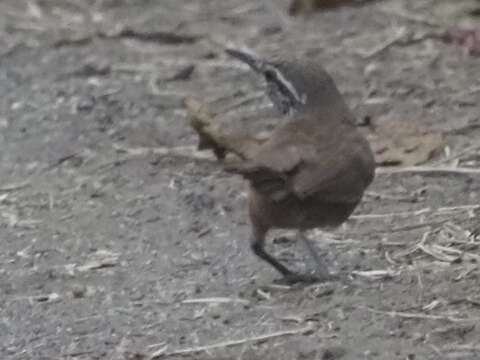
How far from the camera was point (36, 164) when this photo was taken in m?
6.00

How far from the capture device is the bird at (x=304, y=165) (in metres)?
4.16

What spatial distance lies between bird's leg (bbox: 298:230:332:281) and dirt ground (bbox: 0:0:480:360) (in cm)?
9

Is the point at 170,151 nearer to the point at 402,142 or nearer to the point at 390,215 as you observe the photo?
the point at 402,142

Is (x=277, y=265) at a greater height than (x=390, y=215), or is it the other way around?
(x=277, y=265)

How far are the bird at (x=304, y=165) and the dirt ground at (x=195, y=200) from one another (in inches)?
8.6

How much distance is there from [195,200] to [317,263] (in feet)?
3.02

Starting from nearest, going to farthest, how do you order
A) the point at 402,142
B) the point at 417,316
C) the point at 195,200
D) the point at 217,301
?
the point at 417,316
the point at 217,301
the point at 195,200
the point at 402,142

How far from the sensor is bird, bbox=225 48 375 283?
164 inches

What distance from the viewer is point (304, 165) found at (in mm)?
4180

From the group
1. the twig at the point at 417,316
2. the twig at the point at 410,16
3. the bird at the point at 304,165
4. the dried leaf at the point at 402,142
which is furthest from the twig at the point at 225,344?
the twig at the point at 410,16

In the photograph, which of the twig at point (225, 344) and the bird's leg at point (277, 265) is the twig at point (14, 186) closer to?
the bird's leg at point (277, 265)

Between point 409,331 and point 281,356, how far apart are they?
1.20 feet

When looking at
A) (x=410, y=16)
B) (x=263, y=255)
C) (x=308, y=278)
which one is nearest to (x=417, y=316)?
(x=308, y=278)

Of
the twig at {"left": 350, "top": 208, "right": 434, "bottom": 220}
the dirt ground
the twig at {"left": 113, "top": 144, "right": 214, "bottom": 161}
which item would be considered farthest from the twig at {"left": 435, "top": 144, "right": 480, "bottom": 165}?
the twig at {"left": 113, "top": 144, "right": 214, "bottom": 161}
